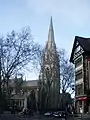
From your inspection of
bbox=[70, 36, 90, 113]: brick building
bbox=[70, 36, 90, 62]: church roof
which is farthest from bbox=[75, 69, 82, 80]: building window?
bbox=[70, 36, 90, 62]: church roof

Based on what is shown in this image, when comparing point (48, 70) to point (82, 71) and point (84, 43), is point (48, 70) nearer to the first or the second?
point (82, 71)

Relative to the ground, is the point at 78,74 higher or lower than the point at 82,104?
higher

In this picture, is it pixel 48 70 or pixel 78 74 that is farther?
pixel 78 74

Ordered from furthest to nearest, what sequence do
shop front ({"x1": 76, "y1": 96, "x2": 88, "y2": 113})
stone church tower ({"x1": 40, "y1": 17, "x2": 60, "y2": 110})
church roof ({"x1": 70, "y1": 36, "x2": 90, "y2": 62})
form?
church roof ({"x1": 70, "y1": 36, "x2": 90, "y2": 62}) < stone church tower ({"x1": 40, "y1": 17, "x2": 60, "y2": 110}) < shop front ({"x1": 76, "y1": 96, "x2": 88, "y2": 113})

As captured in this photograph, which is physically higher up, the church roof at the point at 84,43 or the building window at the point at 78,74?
the church roof at the point at 84,43

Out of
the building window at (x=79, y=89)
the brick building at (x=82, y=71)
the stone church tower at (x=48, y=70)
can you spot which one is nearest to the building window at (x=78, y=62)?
the brick building at (x=82, y=71)

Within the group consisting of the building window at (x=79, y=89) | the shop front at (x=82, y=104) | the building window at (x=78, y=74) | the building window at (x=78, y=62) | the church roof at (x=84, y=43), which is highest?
the church roof at (x=84, y=43)

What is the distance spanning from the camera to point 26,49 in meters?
51.7

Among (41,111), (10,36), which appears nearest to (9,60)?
(10,36)

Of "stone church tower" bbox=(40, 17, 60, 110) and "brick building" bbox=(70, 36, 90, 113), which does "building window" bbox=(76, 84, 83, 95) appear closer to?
"brick building" bbox=(70, 36, 90, 113)

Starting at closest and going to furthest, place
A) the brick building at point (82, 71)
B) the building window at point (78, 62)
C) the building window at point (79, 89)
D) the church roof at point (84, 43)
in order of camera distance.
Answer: the brick building at point (82, 71), the church roof at point (84, 43), the building window at point (79, 89), the building window at point (78, 62)

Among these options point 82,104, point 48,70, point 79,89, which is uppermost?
point 48,70

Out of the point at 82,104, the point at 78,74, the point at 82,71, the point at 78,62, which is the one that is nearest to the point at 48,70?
the point at 78,74

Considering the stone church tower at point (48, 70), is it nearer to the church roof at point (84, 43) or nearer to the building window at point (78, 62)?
the church roof at point (84, 43)
